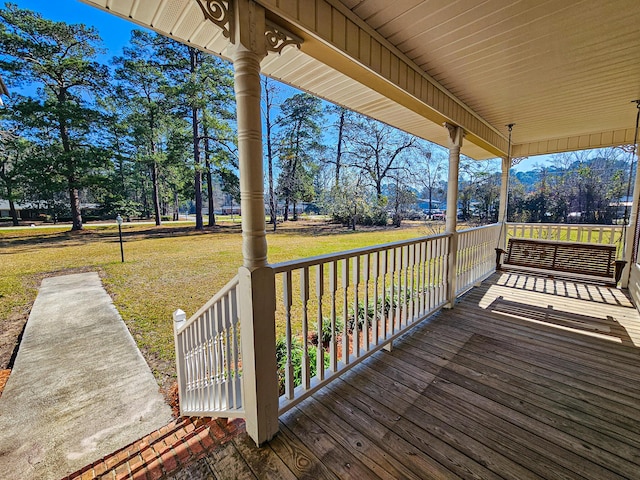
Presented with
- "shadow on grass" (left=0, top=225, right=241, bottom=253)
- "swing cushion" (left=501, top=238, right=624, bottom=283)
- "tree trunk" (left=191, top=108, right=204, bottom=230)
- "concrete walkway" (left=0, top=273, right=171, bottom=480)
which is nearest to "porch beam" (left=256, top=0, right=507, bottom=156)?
"swing cushion" (left=501, top=238, right=624, bottom=283)

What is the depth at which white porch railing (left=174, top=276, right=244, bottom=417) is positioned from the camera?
1.54 meters

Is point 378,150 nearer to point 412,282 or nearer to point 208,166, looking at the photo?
point 208,166

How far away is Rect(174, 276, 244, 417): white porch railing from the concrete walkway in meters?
0.75

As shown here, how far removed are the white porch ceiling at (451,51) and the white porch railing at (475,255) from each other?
1.47 metres

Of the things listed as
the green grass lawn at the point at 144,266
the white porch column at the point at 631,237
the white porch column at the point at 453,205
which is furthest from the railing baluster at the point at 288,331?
the white porch column at the point at 631,237

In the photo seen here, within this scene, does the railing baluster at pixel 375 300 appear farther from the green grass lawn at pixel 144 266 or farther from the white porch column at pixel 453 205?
the green grass lawn at pixel 144 266

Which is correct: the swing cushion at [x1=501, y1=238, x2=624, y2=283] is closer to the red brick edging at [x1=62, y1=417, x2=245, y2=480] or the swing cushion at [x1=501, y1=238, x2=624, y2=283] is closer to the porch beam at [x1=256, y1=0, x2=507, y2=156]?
the porch beam at [x1=256, y1=0, x2=507, y2=156]

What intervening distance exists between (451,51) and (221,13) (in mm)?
1705

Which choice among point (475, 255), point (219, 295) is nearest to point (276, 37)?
point (219, 295)

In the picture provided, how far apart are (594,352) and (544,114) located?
2.87m

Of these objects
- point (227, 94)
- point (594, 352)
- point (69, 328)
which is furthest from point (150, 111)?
point (594, 352)

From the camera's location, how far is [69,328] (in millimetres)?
4324

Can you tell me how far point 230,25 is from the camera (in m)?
1.20

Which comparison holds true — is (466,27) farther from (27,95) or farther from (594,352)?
(27,95)
